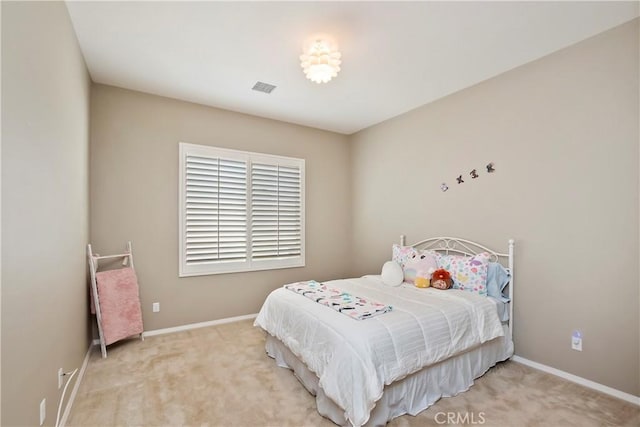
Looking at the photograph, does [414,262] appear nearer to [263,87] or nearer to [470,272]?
[470,272]

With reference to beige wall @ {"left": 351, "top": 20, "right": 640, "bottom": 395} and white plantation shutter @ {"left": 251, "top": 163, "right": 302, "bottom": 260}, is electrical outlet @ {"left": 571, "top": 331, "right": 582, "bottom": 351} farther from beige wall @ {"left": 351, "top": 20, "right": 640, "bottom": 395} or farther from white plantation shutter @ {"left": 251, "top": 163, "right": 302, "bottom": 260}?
Result: white plantation shutter @ {"left": 251, "top": 163, "right": 302, "bottom": 260}

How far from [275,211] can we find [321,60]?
8.13 ft

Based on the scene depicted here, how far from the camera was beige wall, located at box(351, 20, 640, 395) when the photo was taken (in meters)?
2.43

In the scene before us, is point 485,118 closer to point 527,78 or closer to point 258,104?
point 527,78

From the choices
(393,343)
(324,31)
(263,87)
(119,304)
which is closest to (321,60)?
(324,31)

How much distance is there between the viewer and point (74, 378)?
2400 millimetres

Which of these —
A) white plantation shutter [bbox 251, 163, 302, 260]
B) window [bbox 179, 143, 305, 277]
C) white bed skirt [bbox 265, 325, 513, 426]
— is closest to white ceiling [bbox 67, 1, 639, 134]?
window [bbox 179, 143, 305, 277]


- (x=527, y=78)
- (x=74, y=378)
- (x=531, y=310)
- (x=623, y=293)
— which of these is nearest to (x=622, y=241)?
(x=623, y=293)

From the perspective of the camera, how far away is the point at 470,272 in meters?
3.11

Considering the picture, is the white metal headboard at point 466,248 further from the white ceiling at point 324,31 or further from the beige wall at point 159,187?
the beige wall at point 159,187

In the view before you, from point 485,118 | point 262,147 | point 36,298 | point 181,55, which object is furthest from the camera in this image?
point 262,147

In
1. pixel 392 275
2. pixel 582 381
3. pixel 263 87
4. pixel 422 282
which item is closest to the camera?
pixel 582 381

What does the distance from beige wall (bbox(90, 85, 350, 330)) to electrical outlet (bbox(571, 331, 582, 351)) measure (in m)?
3.30

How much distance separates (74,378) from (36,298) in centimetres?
121
